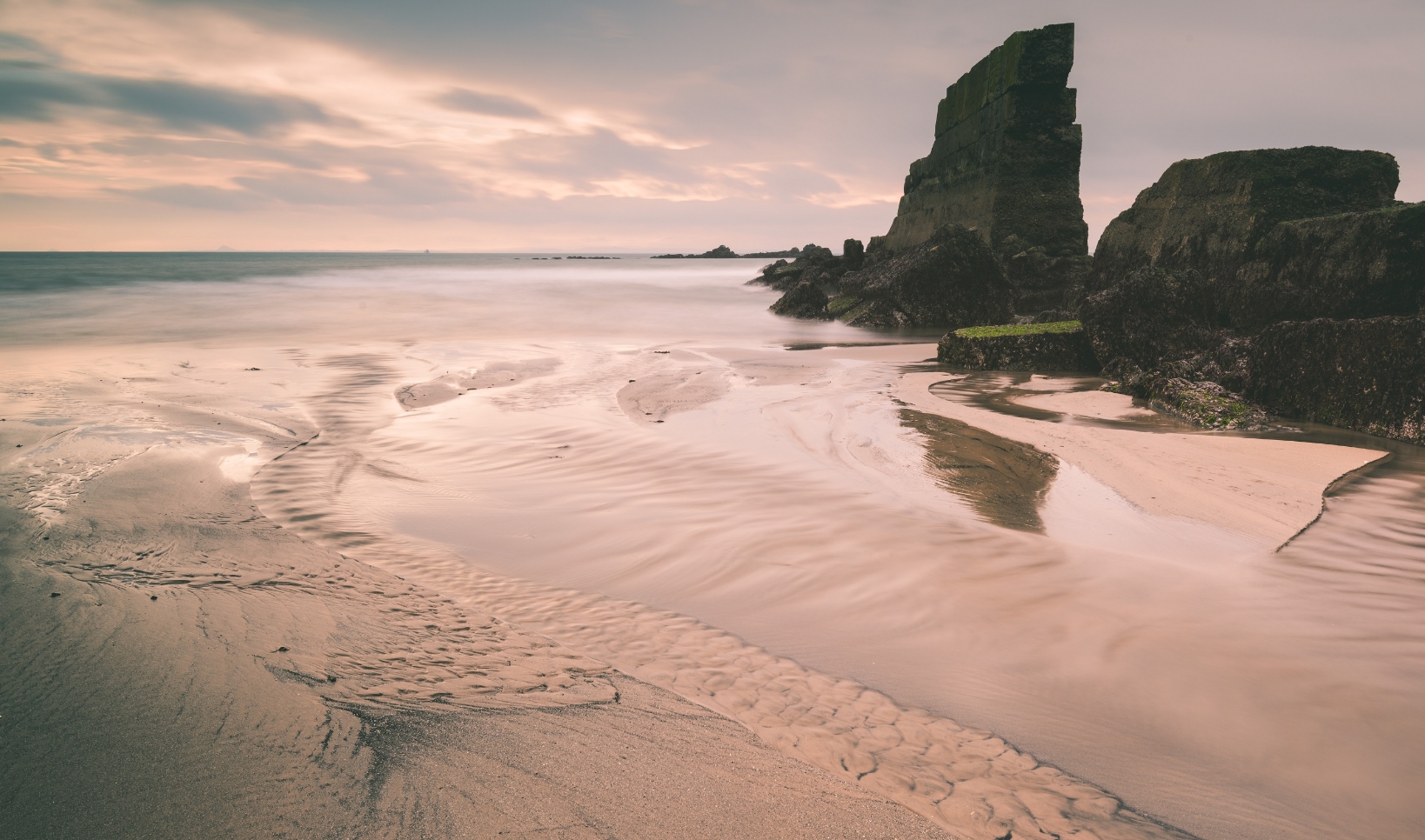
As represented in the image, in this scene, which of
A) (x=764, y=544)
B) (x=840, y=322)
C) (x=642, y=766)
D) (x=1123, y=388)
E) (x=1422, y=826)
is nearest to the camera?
(x=1422, y=826)

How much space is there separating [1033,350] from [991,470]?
415 cm

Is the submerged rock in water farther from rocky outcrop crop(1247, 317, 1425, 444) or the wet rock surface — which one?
rocky outcrop crop(1247, 317, 1425, 444)

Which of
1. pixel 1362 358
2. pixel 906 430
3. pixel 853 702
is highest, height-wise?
pixel 1362 358

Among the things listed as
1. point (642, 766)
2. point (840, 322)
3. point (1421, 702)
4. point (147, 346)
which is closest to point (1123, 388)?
point (1421, 702)

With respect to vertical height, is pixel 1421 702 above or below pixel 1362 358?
below

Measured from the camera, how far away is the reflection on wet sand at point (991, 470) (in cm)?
347

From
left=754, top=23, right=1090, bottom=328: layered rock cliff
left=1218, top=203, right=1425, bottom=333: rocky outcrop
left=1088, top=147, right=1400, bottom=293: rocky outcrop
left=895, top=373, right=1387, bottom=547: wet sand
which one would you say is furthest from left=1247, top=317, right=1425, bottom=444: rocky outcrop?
left=754, top=23, right=1090, bottom=328: layered rock cliff

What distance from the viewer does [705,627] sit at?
2477 mm

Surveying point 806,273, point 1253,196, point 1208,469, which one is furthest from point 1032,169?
point 1208,469

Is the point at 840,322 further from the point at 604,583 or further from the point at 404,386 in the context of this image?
the point at 604,583

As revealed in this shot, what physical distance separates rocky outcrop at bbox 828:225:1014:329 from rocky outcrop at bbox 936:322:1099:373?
561 centimetres

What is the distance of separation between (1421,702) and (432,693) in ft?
9.50

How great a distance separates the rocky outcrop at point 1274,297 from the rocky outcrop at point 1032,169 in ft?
19.6

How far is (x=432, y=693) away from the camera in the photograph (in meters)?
1.95
